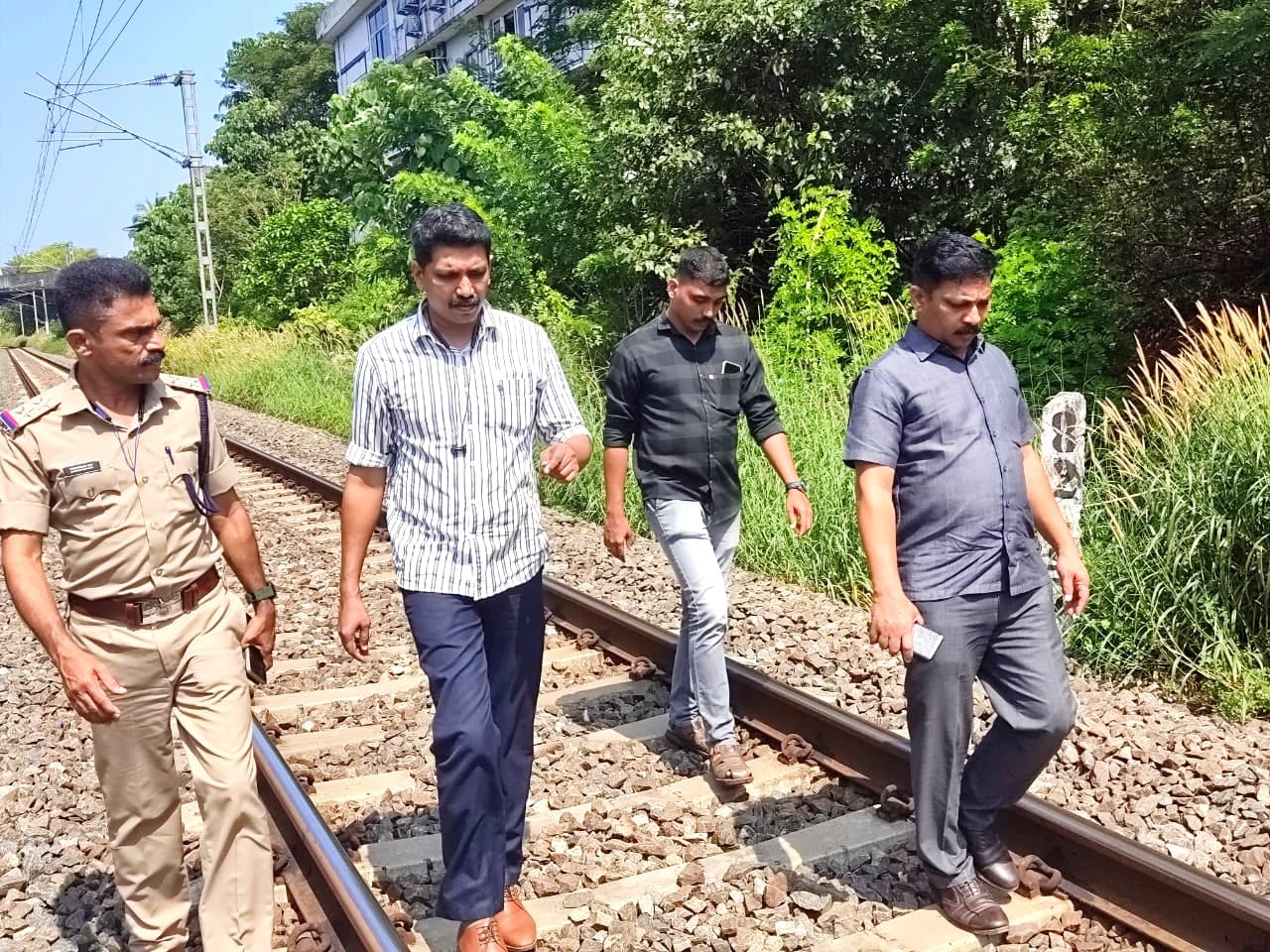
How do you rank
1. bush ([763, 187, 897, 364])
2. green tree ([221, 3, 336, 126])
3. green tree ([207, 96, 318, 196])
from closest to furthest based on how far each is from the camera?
bush ([763, 187, 897, 364])
green tree ([207, 96, 318, 196])
green tree ([221, 3, 336, 126])

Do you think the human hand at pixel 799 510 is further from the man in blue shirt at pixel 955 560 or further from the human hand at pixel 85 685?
the human hand at pixel 85 685

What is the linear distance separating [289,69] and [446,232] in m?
59.4

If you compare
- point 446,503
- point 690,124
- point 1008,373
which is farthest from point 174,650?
point 690,124

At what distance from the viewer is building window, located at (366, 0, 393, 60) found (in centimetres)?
4656

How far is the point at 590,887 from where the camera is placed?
13.3ft

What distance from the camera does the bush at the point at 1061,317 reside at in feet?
32.9

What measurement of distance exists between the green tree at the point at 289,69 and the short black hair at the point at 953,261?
56.4 meters

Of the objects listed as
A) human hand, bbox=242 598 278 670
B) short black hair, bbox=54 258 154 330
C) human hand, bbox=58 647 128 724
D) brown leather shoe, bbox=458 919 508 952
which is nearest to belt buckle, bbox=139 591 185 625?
human hand, bbox=58 647 128 724

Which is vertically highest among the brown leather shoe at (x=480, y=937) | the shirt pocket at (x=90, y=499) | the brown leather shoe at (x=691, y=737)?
the shirt pocket at (x=90, y=499)

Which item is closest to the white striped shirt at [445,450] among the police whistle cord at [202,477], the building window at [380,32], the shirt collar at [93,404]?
the police whistle cord at [202,477]

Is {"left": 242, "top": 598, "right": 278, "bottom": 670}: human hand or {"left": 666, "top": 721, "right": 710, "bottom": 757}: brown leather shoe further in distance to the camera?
{"left": 666, "top": 721, "right": 710, "bottom": 757}: brown leather shoe

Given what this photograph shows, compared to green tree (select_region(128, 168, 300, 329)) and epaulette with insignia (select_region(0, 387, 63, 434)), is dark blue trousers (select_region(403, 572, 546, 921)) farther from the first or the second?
green tree (select_region(128, 168, 300, 329))

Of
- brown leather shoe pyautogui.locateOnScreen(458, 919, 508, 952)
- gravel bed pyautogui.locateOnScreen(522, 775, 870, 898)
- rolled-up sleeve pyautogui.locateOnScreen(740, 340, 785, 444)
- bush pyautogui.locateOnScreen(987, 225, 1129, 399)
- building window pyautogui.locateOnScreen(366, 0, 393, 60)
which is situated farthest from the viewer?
building window pyautogui.locateOnScreen(366, 0, 393, 60)

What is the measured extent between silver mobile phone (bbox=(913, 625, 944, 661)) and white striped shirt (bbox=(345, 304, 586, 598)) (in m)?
1.16
